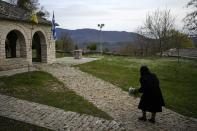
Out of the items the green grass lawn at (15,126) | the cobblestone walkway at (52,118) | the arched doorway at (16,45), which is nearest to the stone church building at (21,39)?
the arched doorway at (16,45)

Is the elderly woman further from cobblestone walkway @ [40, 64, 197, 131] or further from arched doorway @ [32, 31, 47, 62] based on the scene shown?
arched doorway @ [32, 31, 47, 62]

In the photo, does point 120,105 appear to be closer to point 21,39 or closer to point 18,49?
point 21,39

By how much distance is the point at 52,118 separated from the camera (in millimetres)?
9578

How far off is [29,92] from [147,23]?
5034cm

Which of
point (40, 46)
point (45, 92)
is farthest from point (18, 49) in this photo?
point (45, 92)

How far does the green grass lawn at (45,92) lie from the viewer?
36.3ft

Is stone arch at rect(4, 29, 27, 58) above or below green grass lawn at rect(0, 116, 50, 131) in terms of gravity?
above

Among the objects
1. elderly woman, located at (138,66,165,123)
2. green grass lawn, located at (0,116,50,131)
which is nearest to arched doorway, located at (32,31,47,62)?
green grass lawn, located at (0,116,50,131)

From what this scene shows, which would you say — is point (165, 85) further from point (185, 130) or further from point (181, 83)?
point (185, 130)

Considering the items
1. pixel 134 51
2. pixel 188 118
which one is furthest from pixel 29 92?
pixel 134 51

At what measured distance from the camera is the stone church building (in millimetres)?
19812

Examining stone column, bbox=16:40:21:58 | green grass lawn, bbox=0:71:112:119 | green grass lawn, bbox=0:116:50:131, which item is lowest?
green grass lawn, bbox=0:116:50:131

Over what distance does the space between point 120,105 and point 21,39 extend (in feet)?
40.7

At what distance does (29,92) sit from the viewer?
524 inches
